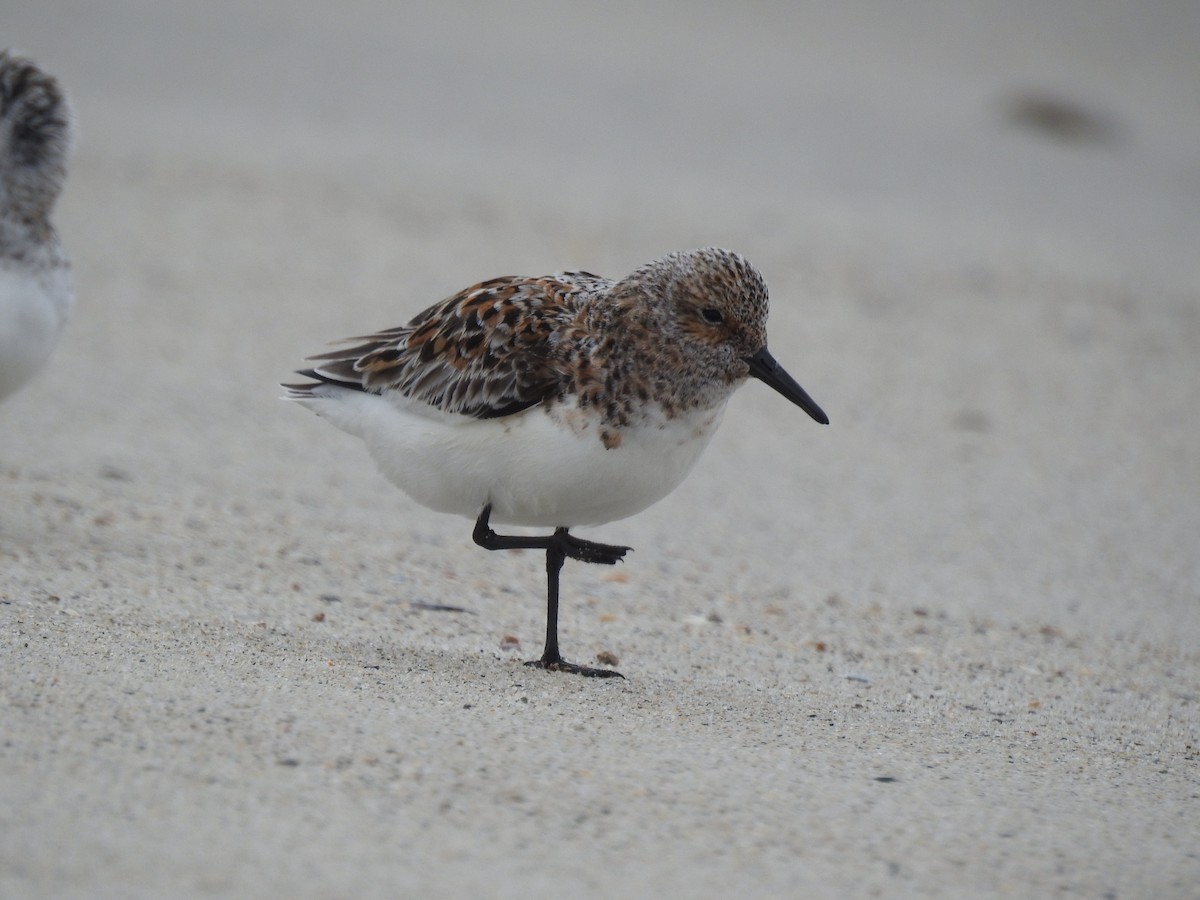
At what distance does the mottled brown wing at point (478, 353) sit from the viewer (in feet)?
15.7

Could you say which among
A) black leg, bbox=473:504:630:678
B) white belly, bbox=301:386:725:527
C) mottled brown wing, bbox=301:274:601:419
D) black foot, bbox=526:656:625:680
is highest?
mottled brown wing, bbox=301:274:601:419

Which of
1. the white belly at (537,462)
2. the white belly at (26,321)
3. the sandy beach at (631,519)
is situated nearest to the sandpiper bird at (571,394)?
the white belly at (537,462)

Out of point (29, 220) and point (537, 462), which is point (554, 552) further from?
point (29, 220)

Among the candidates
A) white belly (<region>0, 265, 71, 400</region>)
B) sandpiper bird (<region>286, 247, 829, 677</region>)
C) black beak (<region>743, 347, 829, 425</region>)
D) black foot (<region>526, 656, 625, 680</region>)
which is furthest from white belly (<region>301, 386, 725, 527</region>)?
white belly (<region>0, 265, 71, 400</region>)

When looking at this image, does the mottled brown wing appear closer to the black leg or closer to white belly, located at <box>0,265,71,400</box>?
the black leg

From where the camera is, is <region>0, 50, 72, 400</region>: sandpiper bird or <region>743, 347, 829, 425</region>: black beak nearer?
<region>743, 347, 829, 425</region>: black beak

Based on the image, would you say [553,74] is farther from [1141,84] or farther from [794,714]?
[794,714]

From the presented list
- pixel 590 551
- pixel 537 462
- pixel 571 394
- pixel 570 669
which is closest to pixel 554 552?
pixel 590 551

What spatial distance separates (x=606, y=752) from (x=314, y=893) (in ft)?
3.88

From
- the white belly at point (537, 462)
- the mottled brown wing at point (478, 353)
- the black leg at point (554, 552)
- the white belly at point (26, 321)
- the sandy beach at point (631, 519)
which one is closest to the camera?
the sandy beach at point (631, 519)

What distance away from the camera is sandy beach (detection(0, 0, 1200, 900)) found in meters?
3.65

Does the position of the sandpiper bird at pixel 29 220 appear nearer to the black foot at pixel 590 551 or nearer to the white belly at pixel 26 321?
the white belly at pixel 26 321

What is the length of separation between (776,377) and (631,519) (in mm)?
3506

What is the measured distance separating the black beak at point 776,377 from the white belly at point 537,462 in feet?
0.57
